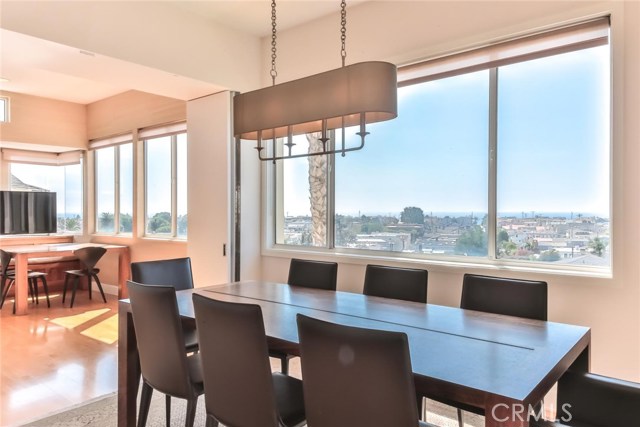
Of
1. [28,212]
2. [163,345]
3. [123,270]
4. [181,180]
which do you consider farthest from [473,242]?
[28,212]

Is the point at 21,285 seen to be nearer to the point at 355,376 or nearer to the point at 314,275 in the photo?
the point at 314,275

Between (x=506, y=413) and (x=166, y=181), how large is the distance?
5309 mm

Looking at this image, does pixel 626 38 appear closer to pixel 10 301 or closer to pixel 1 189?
pixel 10 301

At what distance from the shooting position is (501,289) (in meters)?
2.34

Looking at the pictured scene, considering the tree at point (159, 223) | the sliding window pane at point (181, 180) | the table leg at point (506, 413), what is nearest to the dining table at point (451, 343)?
the table leg at point (506, 413)

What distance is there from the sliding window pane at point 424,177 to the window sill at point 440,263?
84 millimetres

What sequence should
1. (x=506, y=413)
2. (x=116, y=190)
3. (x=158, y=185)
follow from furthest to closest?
1. (x=116, y=190)
2. (x=158, y=185)
3. (x=506, y=413)

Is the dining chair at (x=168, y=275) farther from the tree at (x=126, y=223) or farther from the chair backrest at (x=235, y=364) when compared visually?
the tree at (x=126, y=223)

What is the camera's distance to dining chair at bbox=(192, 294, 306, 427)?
62.1 inches

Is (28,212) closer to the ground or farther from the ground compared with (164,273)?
farther from the ground

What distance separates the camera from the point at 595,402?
5.60 feet

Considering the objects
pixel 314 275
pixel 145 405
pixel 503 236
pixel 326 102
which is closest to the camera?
pixel 326 102

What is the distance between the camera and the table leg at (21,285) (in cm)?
518

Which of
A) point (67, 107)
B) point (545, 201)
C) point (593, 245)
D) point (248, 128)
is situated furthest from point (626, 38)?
point (67, 107)
